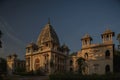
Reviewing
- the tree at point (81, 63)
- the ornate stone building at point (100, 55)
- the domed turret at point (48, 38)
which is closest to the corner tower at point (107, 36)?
the ornate stone building at point (100, 55)

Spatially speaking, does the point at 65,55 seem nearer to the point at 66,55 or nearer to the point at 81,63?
the point at 66,55

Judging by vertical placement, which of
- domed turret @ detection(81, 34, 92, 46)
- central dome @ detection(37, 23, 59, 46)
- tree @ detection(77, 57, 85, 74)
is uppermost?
central dome @ detection(37, 23, 59, 46)

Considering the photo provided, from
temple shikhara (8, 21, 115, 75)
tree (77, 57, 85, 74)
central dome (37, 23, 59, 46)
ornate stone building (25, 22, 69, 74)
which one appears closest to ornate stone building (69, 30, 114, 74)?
temple shikhara (8, 21, 115, 75)

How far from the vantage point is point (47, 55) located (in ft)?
83.9

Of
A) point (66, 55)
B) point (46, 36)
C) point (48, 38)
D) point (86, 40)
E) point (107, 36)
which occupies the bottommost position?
point (66, 55)

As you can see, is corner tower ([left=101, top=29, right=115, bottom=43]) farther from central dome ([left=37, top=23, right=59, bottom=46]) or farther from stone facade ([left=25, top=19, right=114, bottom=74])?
central dome ([left=37, top=23, right=59, bottom=46])

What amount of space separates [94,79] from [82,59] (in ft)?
27.8

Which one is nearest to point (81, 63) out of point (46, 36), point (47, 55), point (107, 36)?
point (107, 36)

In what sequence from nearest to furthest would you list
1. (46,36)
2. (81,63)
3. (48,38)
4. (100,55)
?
(81,63) → (100,55) → (48,38) → (46,36)

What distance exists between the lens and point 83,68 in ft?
69.6

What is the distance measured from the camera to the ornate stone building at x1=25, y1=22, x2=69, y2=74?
25312 millimetres

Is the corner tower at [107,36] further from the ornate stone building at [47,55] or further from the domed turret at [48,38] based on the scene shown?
the domed turret at [48,38]

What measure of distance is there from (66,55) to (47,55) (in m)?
3.90

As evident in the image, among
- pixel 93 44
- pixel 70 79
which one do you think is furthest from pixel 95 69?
pixel 70 79
